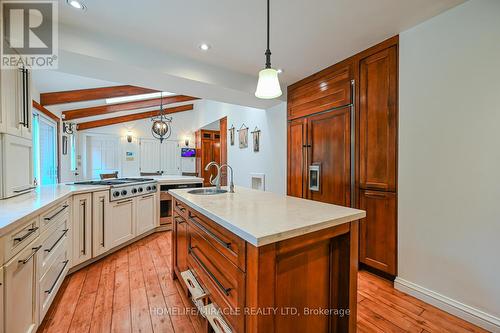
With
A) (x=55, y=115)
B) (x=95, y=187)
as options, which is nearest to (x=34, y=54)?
(x=95, y=187)

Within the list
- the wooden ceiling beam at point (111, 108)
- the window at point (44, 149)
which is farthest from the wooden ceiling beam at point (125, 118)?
the window at point (44, 149)

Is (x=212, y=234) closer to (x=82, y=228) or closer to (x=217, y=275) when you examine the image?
(x=217, y=275)

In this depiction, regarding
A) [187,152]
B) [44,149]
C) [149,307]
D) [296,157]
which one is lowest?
[149,307]

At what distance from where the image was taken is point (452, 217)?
1684 mm

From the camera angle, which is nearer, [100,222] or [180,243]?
[180,243]

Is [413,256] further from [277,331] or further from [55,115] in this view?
[55,115]

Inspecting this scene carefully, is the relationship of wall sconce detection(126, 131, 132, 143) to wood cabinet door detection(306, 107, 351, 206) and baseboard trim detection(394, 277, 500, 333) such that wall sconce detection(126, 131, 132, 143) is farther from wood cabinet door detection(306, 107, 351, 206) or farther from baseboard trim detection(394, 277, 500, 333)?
baseboard trim detection(394, 277, 500, 333)

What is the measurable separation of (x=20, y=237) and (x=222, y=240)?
1.15 meters

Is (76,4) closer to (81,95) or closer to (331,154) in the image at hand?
(81,95)

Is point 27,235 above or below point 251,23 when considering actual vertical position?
below

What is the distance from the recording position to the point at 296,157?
10.6 feet

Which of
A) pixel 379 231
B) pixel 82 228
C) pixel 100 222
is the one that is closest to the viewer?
pixel 379 231

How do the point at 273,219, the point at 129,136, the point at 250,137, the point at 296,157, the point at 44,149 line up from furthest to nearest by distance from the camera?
the point at 129,136 → the point at 250,137 → the point at 44,149 → the point at 296,157 → the point at 273,219

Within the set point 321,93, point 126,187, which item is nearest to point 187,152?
point 126,187
